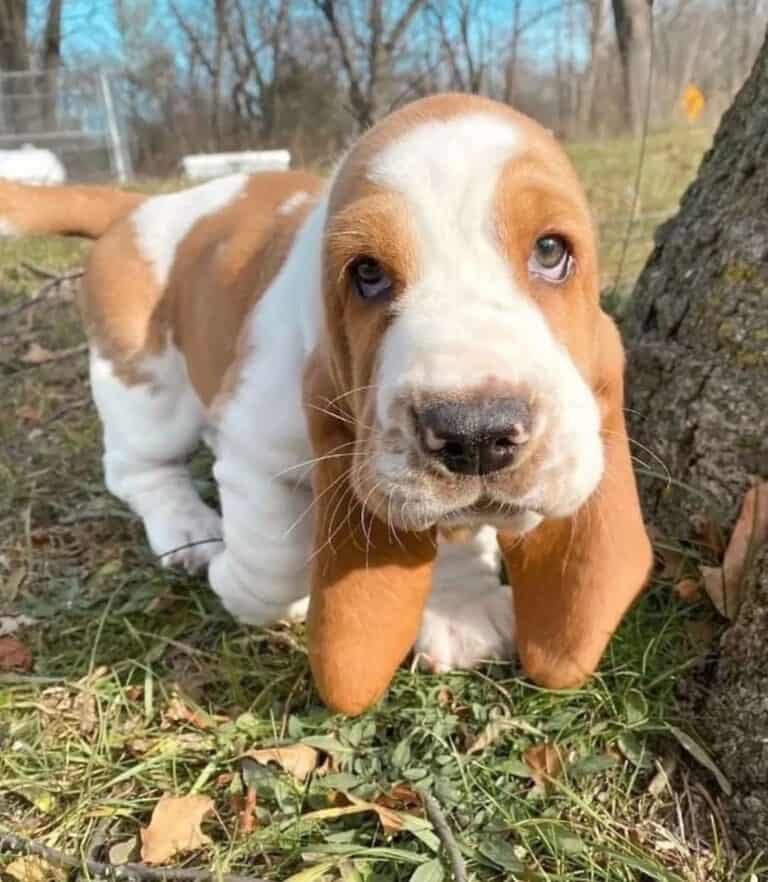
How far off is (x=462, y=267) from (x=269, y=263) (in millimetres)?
944

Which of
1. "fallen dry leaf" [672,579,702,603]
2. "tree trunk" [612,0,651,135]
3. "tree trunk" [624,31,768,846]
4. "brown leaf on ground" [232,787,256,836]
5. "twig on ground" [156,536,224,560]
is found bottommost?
"brown leaf on ground" [232,787,256,836]

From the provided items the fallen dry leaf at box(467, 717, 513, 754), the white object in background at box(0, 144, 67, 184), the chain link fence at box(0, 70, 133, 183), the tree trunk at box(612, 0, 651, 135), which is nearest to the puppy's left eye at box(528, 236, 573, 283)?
the fallen dry leaf at box(467, 717, 513, 754)

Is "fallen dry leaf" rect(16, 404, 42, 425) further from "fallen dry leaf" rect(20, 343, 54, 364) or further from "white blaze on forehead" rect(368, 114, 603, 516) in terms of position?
"white blaze on forehead" rect(368, 114, 603, 516)

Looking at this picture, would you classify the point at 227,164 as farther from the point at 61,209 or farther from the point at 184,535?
the point at 184,535

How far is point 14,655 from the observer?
252cm

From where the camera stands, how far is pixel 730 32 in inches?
607

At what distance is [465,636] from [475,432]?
0.99 meters

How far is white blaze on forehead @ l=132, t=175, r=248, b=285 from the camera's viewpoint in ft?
9.74

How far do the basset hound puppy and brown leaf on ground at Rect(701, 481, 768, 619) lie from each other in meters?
0.26

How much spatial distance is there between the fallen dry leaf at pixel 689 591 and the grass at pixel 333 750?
3 centimetres

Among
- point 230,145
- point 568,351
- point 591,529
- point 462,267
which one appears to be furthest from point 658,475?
point 230,145

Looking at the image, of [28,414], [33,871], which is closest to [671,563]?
[33,871]

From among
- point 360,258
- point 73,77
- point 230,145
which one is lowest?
point 230,145

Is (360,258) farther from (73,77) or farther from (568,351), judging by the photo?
(73,77)
